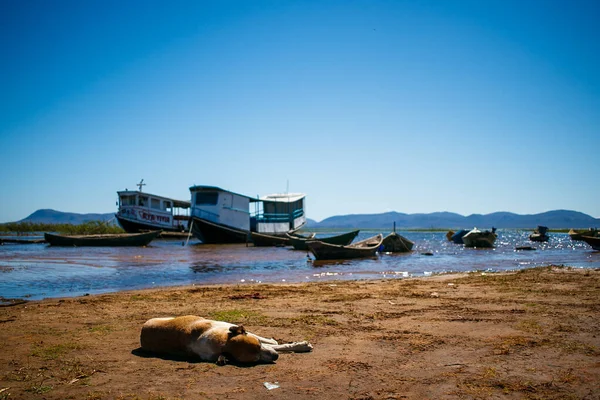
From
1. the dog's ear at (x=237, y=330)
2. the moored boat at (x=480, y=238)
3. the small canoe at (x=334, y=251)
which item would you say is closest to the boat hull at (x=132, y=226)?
the small canoe at (x=334, y=251)

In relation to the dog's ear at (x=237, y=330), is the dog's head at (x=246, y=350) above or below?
below

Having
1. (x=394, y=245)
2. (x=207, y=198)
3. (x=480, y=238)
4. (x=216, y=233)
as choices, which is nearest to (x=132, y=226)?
(x=207, y=198)

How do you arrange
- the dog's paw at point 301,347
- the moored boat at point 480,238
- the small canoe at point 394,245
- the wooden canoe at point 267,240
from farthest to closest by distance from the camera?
the moored boat at point 480,238
the wooden canoe at point 267,240
the small canoe at point 394,245
the dog's paw at point 301,347

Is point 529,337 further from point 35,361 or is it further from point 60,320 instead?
point 60,320

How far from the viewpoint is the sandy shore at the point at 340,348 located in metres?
4.24

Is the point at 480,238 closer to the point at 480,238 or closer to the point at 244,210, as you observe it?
the point at 480,238

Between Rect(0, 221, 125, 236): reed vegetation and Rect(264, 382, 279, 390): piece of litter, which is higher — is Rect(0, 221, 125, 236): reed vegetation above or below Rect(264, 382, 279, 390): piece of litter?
above

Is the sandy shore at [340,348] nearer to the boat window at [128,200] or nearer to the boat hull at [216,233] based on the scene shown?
the boat hull at [216,233]

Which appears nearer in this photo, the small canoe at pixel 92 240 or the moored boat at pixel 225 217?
the small canoe at pixel 92 240

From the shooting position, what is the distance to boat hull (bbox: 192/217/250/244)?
40.6m

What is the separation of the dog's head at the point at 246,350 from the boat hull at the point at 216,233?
3580cm

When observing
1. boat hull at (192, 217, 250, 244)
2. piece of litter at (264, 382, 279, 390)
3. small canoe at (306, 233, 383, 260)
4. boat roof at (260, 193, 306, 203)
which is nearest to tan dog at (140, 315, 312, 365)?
piece of litter at (264, 382, 279, 390)

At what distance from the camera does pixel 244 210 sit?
146 ft

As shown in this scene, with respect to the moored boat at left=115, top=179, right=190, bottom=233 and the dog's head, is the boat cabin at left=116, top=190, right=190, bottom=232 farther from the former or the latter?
the dog's head
